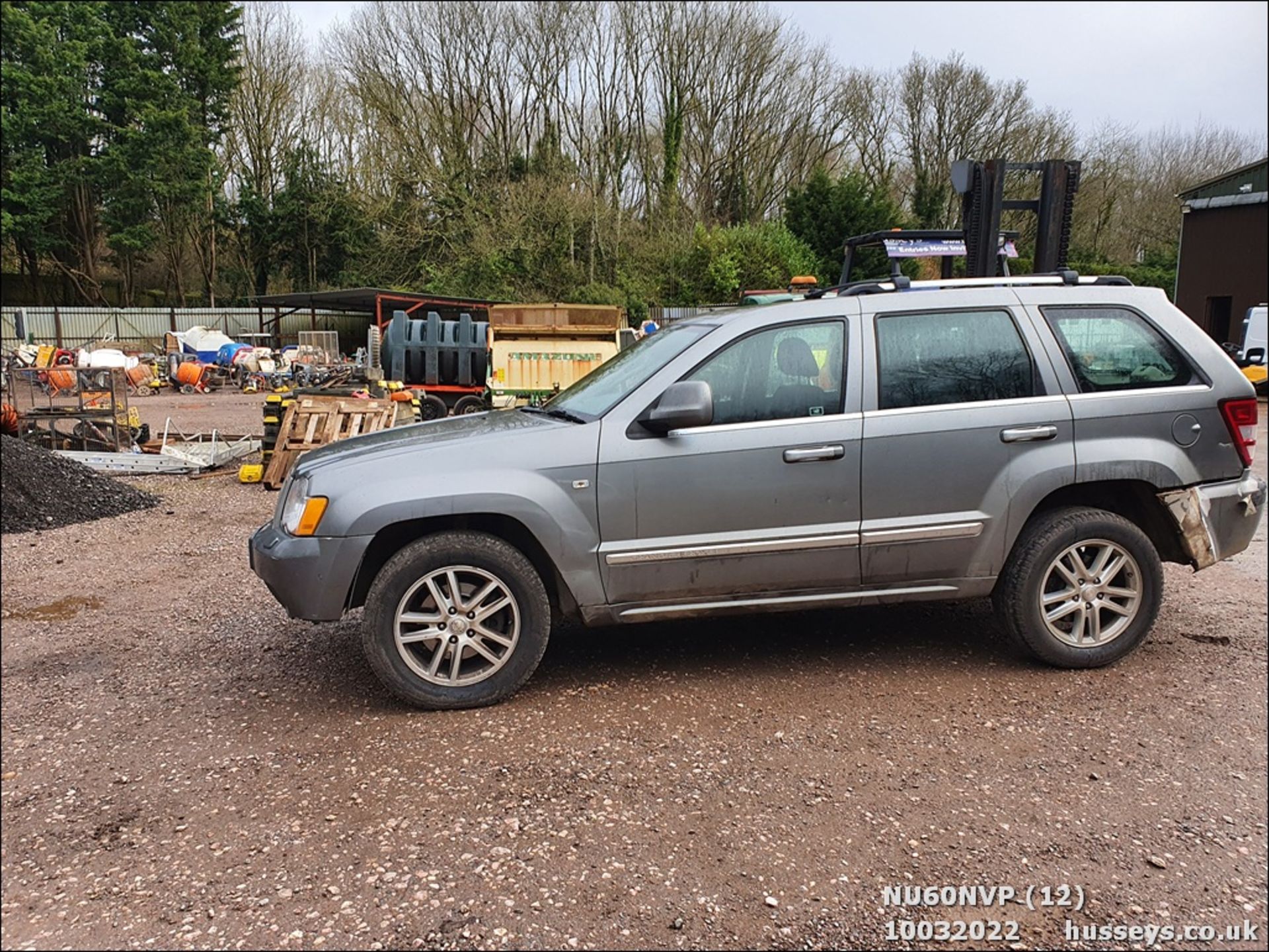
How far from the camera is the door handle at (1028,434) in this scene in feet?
12.9

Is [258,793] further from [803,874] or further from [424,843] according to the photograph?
[803,874]

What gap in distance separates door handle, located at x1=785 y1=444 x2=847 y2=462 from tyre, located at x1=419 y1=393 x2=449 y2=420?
1182 cm

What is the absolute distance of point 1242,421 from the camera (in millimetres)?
4113

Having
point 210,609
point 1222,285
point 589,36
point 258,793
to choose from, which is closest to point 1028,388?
point 1222,285

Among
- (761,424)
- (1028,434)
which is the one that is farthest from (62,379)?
(1028,434)

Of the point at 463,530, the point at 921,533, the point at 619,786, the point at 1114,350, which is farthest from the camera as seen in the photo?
the point at 1114,350

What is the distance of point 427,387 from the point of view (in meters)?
15.3

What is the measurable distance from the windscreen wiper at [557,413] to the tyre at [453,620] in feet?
2.13

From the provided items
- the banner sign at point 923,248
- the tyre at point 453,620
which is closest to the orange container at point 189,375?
the banner sign at point 923,248

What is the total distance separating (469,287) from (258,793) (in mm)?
24945

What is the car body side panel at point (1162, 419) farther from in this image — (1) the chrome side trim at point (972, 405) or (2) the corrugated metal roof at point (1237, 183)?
(2) the corrugated metal roof at point (1237, 183)

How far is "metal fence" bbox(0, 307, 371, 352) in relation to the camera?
30.2m

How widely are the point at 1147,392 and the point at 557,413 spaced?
9.07 ft

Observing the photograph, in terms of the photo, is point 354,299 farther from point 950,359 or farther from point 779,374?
point 950,359
